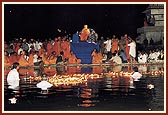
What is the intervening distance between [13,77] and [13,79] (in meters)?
0.03

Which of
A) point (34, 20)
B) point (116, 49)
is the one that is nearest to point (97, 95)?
point (116, 49)

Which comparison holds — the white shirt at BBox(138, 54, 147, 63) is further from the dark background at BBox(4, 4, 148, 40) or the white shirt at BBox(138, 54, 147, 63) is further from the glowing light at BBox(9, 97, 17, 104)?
the glowing light at BBox(9, 97, 17, 104)

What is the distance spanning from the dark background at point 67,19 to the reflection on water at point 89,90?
20.9 inches

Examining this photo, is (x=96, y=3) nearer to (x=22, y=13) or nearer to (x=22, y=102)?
(x=22, y=13)

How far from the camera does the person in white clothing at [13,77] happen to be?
27.8 feet

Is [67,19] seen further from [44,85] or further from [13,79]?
[13,79]

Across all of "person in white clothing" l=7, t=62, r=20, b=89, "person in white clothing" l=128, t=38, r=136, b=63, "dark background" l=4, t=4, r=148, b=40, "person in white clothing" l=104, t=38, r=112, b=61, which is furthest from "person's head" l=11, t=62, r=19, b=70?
"person in white clothing" l=128, t=38, r=136, b=63

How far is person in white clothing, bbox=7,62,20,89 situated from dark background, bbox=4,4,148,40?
1.46ft

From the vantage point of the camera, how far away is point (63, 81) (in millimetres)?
8633

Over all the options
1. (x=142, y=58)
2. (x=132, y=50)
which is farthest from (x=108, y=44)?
(x=142, y=58)

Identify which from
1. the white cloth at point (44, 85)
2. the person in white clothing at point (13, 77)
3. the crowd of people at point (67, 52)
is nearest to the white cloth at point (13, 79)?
the person in white clothing at point (13, 77)

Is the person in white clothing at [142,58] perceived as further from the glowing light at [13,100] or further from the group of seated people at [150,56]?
the glowing light at [13,100]

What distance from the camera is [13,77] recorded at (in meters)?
8.47

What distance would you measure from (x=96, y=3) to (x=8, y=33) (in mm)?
1304
